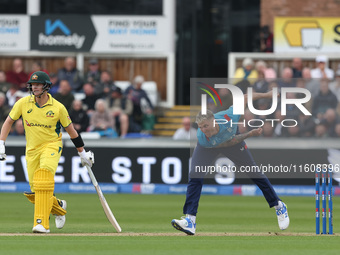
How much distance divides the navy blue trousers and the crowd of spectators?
9.11 metres

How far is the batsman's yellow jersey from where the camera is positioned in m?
11.5

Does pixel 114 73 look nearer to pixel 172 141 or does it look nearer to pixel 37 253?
pixel 172 141

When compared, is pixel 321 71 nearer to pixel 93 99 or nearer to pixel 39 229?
pixel 93 99

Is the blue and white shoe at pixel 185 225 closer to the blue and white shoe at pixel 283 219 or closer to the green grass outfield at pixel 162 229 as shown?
the green grass outfield at pixel 162 229

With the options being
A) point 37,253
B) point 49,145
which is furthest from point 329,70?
point 37,253

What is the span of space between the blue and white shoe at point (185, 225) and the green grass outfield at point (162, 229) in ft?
0.36

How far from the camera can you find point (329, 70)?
21969mm

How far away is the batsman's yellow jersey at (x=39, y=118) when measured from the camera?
11.5 meters

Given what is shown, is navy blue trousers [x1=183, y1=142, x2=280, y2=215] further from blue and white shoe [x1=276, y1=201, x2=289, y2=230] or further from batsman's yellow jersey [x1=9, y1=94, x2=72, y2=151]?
batsman's yellow jersey [x1=9, y1=94, x2=72, y2=151]

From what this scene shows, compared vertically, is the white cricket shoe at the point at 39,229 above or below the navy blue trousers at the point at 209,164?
below

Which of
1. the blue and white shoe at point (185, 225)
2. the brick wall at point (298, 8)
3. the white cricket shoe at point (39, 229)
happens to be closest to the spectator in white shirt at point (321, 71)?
the brick wall at point (298, 8)

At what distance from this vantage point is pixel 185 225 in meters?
11.4

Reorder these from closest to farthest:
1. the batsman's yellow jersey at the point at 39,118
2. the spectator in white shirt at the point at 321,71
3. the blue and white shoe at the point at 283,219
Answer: the batsman's yellow jersey at the point at 39,118 < the blue and white shoe at the point at 283,219 < the spectator in white shirt at the point at 321,71

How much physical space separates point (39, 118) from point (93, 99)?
10.4 m
